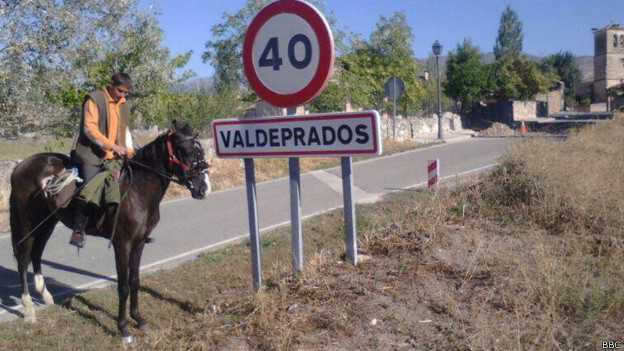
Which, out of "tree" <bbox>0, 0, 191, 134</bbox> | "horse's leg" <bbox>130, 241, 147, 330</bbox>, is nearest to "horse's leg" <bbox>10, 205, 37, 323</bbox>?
"horse's leg" <bbox>130, 241, 147, 330</bbox>

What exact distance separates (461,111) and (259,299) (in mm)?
46387

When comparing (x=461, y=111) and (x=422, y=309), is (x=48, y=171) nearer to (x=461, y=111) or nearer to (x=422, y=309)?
(x=422, y=309)

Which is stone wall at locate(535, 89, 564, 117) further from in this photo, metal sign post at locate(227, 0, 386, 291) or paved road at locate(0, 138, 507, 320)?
metal sign post at locate(227, 0, 386, 291)

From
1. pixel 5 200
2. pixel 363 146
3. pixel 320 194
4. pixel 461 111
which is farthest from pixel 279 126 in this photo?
pixel 461 111

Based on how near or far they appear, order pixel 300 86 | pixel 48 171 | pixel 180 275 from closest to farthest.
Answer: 1. pixel 300 86
2. pixel 48 171
3. pixel 180 275

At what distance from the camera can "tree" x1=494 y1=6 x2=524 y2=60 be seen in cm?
10238

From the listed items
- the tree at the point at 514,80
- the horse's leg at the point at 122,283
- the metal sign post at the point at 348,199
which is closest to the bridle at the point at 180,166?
the horse's leg at the point at 122,283

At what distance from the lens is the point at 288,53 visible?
448 centimetres

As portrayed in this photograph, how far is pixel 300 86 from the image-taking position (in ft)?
14.6

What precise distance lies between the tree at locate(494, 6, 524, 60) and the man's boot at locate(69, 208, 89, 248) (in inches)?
4065

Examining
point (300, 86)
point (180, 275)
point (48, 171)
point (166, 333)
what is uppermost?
point (300, 86)

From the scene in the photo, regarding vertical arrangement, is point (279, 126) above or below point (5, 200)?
above

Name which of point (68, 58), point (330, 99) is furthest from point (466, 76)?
point (68, 58)

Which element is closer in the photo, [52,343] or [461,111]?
[52,343]
